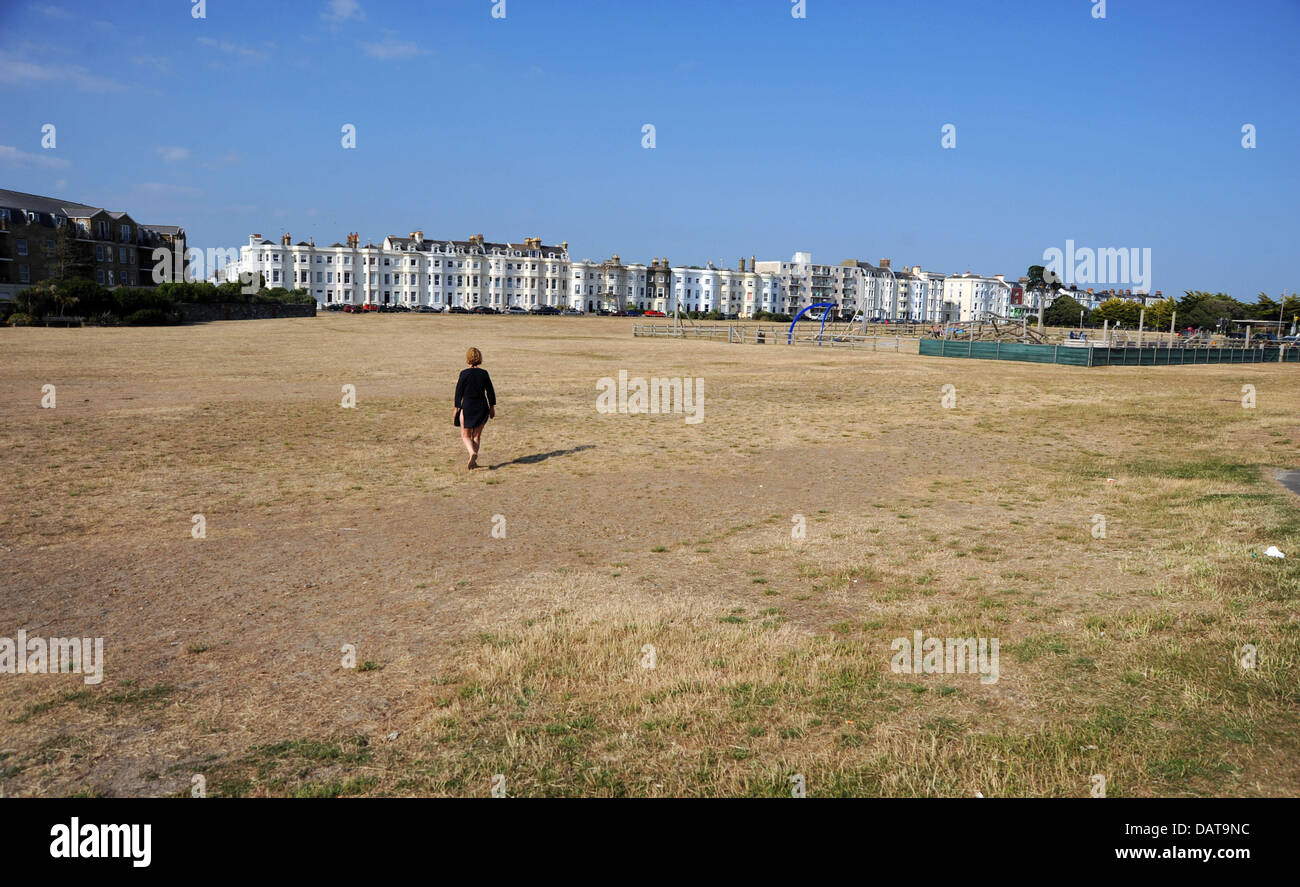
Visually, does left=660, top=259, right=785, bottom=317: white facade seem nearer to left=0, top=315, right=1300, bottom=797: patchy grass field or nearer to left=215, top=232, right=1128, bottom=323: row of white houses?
left=215, top=232, right=1128, bottom=323: row of white houses

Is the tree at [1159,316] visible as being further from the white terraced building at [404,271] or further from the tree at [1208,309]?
the white terraced building at [404,271]

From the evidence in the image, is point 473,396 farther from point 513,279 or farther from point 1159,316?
point 513,279

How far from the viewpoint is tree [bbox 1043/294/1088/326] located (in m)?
137

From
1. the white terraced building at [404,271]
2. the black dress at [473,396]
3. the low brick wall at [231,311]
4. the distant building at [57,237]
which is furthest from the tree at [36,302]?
the white terraced building at [404,271]

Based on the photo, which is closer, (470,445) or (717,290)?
(470,445)

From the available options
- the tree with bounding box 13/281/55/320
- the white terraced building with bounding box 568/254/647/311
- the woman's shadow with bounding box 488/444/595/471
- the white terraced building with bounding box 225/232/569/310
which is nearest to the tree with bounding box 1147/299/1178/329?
the white terraced building with bounding box 568/254/647/311

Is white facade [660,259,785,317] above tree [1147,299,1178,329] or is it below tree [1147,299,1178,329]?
above

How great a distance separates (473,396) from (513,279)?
149462mm

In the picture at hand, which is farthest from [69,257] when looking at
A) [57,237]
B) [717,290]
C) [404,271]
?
[717,290]

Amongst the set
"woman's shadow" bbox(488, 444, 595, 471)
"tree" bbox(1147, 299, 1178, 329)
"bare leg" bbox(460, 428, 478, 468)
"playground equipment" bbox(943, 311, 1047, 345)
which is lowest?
"woman's shadow" bbox(488, 444, 595, 471)

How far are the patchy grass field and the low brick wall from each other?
194ft

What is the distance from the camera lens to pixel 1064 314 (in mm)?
139375

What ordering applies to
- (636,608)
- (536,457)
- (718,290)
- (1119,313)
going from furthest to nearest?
(718,290)
(1119,313)
(536,457)
(636,608)

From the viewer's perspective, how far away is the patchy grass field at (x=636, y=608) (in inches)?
201
